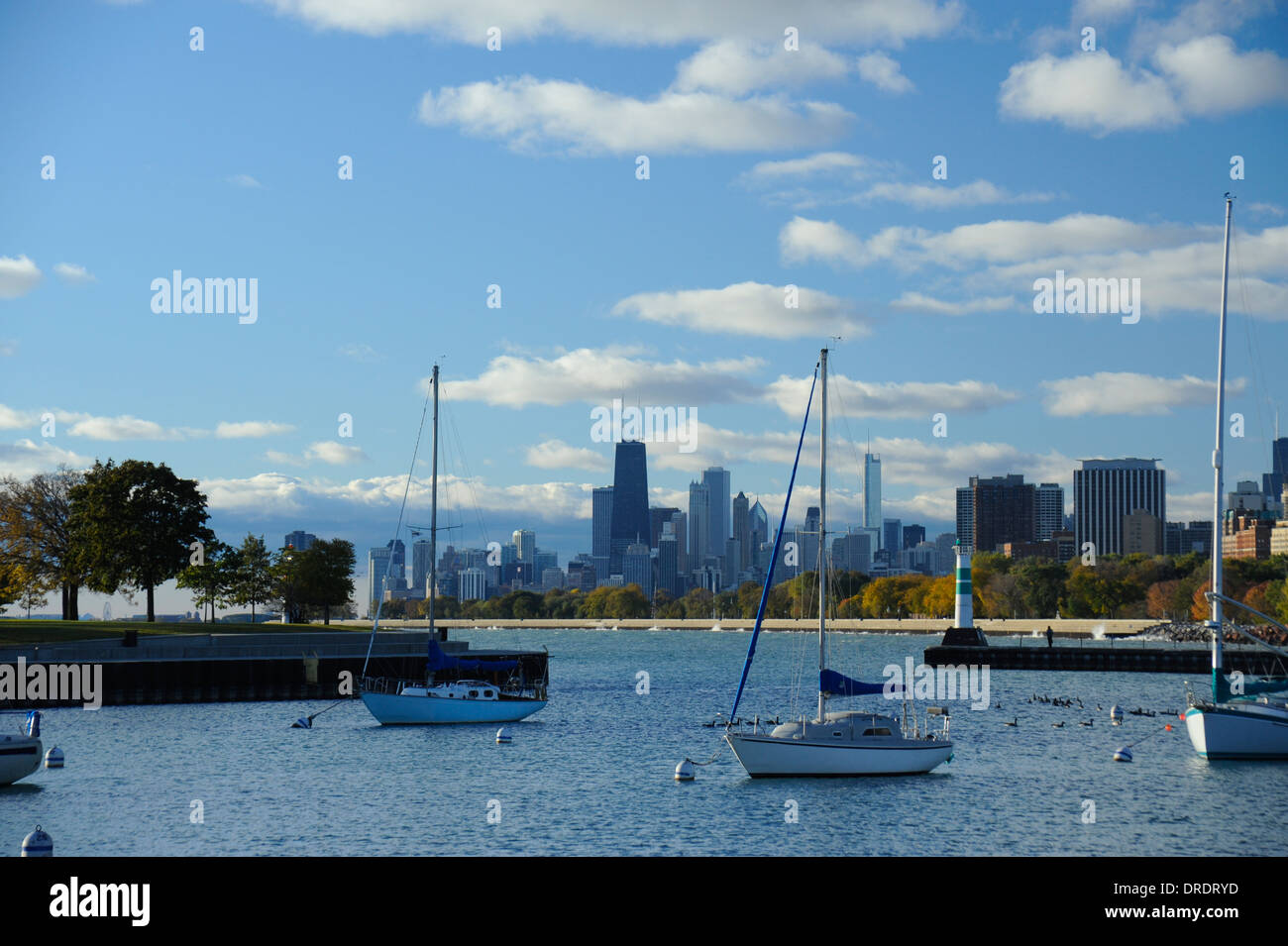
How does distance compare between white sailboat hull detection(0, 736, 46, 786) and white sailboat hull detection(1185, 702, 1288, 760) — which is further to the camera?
white sailboat hull detection(1185, 702, 1288, 760)

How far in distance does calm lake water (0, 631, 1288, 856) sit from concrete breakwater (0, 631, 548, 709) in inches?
150

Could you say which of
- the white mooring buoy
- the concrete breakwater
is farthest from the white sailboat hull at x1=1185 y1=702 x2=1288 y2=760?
the concrete breakwater

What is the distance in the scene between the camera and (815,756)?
44.9m

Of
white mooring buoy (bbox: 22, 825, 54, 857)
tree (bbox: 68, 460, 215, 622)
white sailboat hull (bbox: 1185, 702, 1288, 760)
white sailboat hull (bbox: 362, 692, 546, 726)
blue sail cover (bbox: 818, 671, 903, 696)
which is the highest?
tree (bbox: 68, 460, 215, 622)

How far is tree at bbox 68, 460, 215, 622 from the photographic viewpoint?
10306 centimetres

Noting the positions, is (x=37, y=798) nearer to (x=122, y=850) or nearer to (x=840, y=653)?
(x=122, y=850)

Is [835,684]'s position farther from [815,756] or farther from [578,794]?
[578,794]

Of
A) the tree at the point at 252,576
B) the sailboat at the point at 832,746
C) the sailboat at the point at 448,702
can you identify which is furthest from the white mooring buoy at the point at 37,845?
the tree at the point at 252,576

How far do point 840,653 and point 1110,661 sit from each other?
205 ft

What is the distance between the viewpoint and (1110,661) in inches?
5113

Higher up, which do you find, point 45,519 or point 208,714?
point 45,519

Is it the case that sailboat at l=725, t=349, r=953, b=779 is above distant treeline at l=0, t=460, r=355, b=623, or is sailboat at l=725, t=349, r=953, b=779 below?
below

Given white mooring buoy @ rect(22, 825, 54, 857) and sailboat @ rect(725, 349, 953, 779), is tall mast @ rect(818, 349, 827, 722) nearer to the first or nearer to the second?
sailboat @ rect(725, 349, 953, 779)
